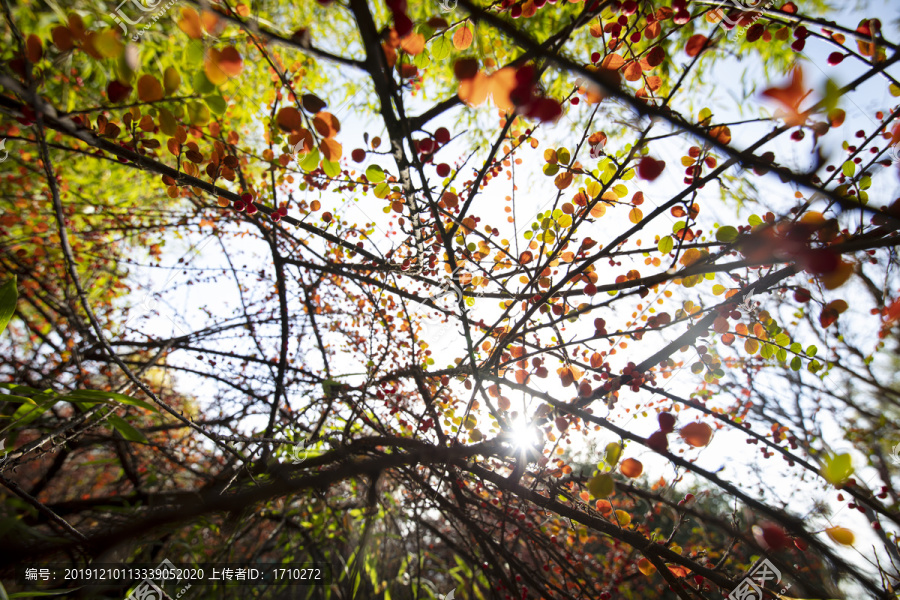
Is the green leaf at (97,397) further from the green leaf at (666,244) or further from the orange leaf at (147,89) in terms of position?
the green leaf at (666,244)

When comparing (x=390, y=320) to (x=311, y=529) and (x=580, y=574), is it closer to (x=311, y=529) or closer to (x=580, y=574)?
(x=311, y=529)

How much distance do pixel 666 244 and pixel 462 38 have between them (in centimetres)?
125

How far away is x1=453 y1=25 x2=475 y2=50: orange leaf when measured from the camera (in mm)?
1515

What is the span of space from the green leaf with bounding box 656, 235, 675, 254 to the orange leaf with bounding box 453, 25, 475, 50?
119 cm

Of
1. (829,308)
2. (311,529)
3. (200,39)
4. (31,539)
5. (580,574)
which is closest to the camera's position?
(200,39)

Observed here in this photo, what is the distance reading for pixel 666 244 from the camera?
1674mm

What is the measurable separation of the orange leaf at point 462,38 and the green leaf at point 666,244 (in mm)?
1191

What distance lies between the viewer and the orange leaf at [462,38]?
1.51m

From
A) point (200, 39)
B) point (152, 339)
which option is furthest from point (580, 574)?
point (152, 339)

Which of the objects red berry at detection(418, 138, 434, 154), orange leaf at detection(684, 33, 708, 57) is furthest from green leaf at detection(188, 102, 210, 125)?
orange leaf at detection(684, 33, 708, 57)

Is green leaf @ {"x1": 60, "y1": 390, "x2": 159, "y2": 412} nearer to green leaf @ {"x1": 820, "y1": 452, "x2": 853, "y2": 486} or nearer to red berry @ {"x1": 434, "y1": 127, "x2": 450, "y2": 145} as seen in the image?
red berry @ {"x1": 434, "y1": 127, "x2": 450, "y2": 145}

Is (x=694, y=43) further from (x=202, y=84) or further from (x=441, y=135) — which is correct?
(x=202, y=84)

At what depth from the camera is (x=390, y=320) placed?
3553 mm

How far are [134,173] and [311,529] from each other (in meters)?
4.11
